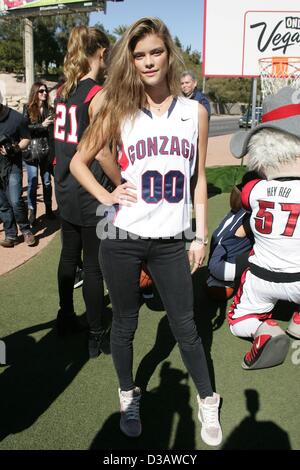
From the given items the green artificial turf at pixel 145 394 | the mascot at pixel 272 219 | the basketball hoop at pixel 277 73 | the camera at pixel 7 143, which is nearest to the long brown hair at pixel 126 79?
the mascot at pixel 272 219

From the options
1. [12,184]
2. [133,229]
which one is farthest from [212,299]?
[12,184]

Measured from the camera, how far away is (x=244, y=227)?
3268 mm

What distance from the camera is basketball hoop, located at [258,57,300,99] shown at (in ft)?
18.7

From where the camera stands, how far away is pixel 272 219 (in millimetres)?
2586

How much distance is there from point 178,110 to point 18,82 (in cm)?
4714

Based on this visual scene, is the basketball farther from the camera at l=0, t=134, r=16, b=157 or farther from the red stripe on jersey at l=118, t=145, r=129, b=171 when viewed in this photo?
the camera at l=0, t=134, r=16, b=157

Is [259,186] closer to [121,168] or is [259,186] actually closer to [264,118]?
[264,118]

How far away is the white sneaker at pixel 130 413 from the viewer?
2092mm

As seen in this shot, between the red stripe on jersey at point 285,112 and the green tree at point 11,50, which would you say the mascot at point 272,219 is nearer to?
the red stripe on jersey at point 285,112

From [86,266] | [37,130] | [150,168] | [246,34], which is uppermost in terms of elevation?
[246,34]

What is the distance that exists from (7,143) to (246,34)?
17.0 feet

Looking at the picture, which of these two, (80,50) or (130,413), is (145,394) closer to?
(130,413)

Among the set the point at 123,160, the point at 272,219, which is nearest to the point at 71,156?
the point at 123,160

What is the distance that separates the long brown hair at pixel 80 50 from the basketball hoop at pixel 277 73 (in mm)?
3638
